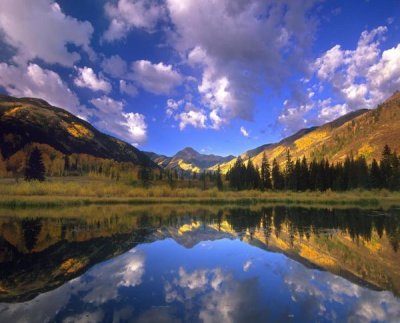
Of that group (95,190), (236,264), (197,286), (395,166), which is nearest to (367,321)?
(197,286)

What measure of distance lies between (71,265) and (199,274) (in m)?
6.15

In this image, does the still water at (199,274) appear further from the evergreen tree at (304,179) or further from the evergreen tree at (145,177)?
the evergreen tree at (145,177)

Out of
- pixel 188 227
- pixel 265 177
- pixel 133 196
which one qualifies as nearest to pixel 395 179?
pixel 265 177

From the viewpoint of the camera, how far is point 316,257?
19281 mm

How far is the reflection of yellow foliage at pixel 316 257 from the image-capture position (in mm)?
18109

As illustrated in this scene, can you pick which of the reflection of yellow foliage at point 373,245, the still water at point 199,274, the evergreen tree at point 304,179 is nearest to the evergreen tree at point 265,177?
the evergreen tree at point 304,179

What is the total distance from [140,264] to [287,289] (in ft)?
24.5

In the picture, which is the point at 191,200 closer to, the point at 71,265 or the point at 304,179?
the point at 71,265

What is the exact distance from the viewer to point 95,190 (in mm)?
66125

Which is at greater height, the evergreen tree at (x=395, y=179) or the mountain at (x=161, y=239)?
the evergreen tree at (x=395, y=179)

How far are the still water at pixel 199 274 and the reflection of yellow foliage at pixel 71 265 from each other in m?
0.09

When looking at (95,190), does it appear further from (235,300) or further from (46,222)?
(235,300)

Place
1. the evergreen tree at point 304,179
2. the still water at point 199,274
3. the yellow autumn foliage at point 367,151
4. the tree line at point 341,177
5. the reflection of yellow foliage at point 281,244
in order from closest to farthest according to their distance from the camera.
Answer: the still water at point 199,274
the reflection of yellow foliage at point 281,244
the tree line at point 341,177
the evergreen tree at point 304,179
the yellow autumn foliage at point 367,151

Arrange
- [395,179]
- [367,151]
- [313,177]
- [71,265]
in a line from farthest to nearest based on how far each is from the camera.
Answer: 1. [367,151]
2. [313,177]
3. [395,179]
4. [71,265]
